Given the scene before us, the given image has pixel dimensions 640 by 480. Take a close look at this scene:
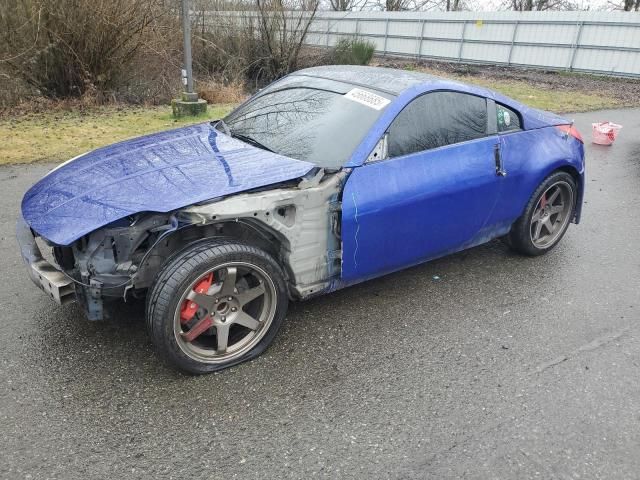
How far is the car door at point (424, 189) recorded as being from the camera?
10.7 ft

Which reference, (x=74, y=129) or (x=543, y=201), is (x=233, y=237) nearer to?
(x=543, y=201)

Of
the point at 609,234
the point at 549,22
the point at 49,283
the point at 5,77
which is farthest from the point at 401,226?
the point at 549,22

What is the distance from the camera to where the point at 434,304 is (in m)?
3.81

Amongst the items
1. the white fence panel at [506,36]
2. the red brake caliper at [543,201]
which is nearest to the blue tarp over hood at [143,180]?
the red brake caliper at [543,201]

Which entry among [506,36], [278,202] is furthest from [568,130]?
[506,36]

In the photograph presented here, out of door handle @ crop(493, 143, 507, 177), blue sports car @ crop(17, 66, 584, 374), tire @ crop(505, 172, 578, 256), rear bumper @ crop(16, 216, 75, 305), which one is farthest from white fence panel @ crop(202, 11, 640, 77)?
→ rear bumper @ crop(16, 216, 75, 305)

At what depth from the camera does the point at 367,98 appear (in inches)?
144

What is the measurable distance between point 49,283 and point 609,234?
16.0ft

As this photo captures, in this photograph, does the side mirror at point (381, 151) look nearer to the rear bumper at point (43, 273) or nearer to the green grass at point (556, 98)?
the rear bumper at point (43, 273)

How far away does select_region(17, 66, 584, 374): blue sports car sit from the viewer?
2.79 meters

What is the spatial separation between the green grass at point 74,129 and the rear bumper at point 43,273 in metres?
4.24

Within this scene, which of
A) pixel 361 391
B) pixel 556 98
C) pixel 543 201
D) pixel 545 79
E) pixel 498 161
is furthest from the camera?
pixel 545 79

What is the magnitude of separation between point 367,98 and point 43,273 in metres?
2.30

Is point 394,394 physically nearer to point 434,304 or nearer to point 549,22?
point 434,304
